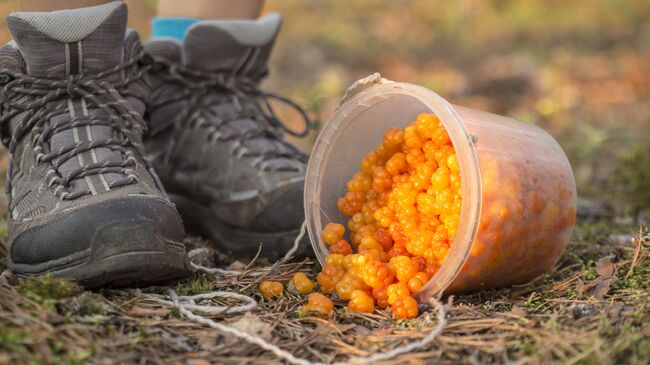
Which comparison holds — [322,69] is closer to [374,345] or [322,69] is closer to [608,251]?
[608,251]

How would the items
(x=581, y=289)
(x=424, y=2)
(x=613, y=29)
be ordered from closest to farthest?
(x=581, y=289) < (x=613, y=29) < (x=424, y=2)

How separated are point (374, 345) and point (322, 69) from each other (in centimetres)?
447

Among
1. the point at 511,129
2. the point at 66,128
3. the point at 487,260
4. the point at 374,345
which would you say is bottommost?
the point at 374,345

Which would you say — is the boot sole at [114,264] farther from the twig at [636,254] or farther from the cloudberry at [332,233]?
the twig at [636,254]

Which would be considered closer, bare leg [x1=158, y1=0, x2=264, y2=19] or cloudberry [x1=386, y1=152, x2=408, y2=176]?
cloudberry [x1=386, y1=152, x2=408, y2=176]

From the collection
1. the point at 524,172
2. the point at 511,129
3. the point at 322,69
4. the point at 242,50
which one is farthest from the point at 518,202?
the point at 322,69

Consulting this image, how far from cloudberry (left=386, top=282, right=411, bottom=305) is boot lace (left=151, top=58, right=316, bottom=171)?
0.69 metres

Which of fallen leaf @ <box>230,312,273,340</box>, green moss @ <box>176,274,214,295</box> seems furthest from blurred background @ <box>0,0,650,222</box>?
fallen leaf @ <box>230,312,273,340</box>

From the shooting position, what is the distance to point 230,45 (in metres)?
2.45

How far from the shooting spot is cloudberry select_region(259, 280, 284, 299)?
191cm

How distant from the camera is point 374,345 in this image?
5.20 feet

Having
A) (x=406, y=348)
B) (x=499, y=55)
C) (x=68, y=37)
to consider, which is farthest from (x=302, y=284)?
(x=499, y=55)

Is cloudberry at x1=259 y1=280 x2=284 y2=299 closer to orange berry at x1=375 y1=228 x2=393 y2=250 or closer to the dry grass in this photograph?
the dry grass

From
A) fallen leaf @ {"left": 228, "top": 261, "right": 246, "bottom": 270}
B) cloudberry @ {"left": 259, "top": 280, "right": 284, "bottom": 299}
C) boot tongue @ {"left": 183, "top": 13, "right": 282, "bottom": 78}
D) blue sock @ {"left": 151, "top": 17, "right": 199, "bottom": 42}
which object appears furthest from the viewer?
blue sock @ {"left": 151, "top": 17, "right": 199, "bottom": 42}
